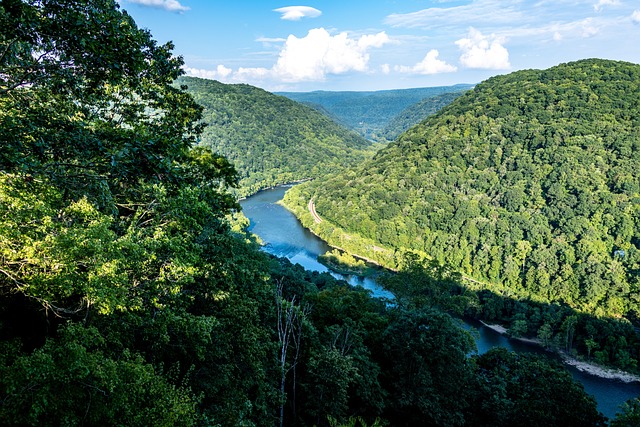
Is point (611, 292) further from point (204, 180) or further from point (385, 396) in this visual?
point (204, 180)

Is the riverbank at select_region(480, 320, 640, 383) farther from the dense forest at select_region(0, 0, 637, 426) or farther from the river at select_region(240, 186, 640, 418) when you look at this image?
the dense forest at select_region(0, 0, 637, 426)

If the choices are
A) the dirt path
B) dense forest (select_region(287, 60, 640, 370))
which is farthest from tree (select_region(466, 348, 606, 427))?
the dirt path

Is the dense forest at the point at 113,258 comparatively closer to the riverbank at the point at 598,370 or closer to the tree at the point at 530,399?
the tree at the point at 530,399

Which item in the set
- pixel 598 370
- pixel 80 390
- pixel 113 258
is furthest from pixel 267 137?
pixel 80 390

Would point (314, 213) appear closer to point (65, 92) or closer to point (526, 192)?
point (526, 192)

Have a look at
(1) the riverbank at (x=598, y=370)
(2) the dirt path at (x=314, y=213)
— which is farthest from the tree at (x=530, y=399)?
(2) the dirt path at (x=314, y=213)
